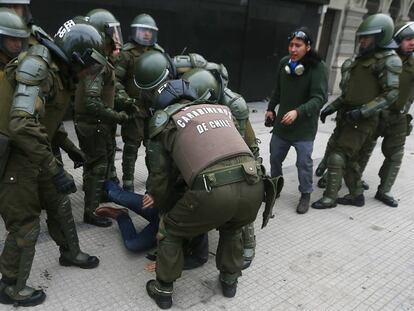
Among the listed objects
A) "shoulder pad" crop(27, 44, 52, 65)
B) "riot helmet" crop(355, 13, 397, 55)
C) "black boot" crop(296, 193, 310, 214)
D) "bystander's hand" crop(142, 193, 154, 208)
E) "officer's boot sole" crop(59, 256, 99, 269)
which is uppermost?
"riot helmet" crop(355, 13, 397, 55)

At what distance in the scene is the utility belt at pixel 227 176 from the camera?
224cm

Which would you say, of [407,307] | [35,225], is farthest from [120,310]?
[407,307]

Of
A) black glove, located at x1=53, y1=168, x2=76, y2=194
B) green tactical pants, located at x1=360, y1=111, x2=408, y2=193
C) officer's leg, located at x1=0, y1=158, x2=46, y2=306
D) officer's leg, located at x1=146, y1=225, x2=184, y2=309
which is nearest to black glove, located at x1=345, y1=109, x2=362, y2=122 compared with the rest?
green tactical pants, located at x1=360, y1=111, x2=408, y2=193

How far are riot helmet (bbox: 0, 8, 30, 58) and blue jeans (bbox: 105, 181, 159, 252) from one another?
56.5 inches

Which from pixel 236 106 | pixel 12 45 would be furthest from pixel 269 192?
pixel 12 45

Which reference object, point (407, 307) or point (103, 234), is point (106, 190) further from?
point (407, 307)

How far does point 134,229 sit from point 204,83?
1.40 metres

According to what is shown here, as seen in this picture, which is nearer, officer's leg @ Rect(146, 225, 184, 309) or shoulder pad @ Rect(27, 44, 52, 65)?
shoulder pad @ Rect(27, 44, 52, 65)

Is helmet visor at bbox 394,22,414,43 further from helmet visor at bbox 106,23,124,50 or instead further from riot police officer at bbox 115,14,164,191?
helmet visor at bbox 106,23,124,50

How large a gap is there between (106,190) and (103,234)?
42 centimetres

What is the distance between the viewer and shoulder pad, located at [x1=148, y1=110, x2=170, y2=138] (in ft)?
7.76

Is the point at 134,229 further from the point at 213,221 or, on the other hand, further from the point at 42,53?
the point at 42,53

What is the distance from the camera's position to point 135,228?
3.55 m

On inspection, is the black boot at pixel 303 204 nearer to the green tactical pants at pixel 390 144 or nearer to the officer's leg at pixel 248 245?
the green tactical pants at pixel 390 144
